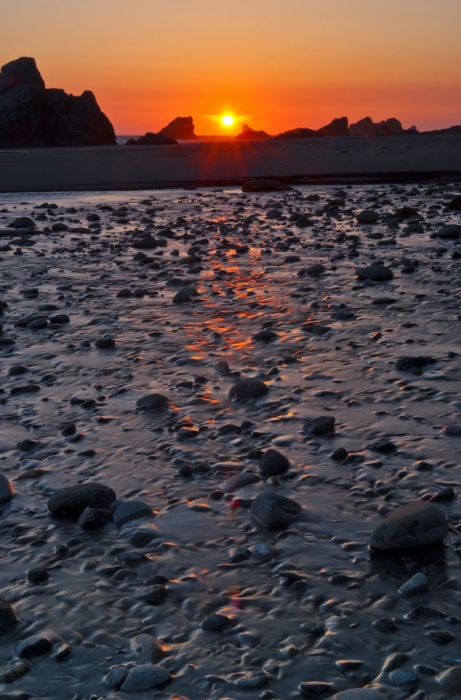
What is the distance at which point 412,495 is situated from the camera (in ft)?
11.0

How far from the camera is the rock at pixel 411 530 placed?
2908mm

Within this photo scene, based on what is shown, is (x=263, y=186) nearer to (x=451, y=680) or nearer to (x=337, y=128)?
(x=451, y=680)

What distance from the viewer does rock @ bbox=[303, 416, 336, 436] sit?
4098mm

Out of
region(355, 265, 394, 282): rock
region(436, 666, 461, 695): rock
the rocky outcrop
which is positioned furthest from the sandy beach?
the rocky outcrop

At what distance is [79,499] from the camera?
10.9 ft

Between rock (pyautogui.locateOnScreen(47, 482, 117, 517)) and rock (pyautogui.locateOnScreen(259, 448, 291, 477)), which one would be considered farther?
rock (pyautogui.locateOnScreen(259, 448, 291, 477))

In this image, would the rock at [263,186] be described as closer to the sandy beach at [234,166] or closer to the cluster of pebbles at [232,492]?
the sandy beach at [234,166]

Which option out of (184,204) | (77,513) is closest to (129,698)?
(77,513)

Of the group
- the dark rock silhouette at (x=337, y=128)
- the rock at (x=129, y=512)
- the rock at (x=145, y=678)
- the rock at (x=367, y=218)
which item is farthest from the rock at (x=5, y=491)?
the dark rock silhouette at (x=337, y=128)

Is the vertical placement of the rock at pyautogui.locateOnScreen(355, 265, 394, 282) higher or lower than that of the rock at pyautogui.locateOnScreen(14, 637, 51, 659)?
higher

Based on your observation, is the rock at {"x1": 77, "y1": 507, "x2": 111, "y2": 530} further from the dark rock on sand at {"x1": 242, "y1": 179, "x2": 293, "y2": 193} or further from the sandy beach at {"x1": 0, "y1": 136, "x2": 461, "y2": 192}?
the sandy beach at {"x1": 0, "y1": 136, "x2": 461, "y2": 192}

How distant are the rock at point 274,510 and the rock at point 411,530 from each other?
0.40 metres

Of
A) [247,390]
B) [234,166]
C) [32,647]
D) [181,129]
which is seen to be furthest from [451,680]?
[181,129]

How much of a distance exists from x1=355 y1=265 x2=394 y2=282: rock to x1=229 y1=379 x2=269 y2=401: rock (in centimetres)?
394
